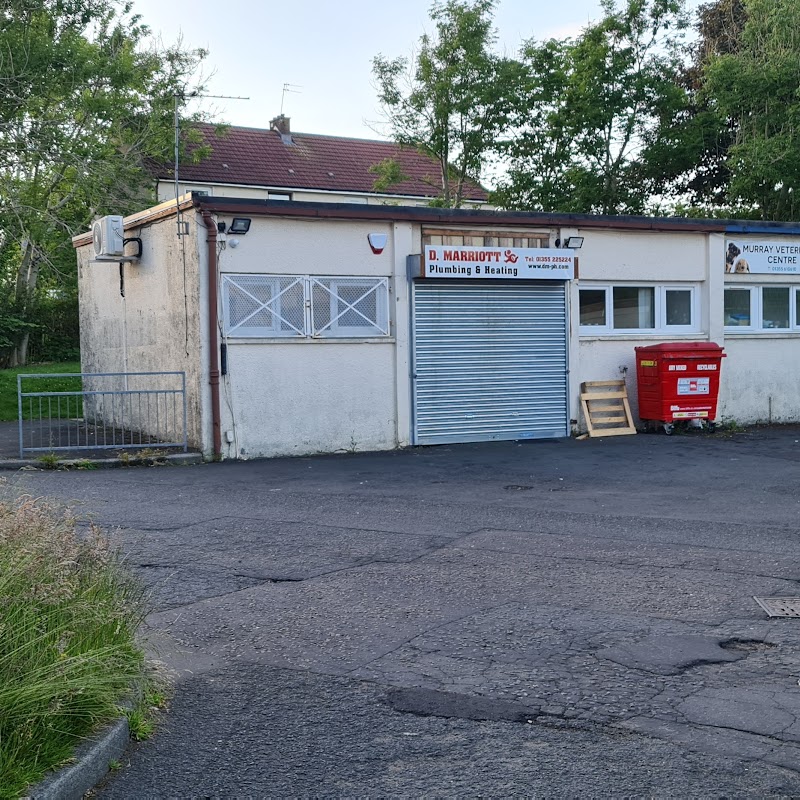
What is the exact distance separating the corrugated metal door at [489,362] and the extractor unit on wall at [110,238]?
5.01m

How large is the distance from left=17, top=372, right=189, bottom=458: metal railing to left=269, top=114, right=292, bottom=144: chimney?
27479mm

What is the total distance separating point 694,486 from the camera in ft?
38.8

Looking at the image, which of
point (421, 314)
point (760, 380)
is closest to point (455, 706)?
point (421, 314)

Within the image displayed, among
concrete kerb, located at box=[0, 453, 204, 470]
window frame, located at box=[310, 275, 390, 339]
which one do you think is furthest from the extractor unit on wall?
concrete kerb, located at box=[0, 453, 204, 470]

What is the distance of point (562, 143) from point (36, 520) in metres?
32.8

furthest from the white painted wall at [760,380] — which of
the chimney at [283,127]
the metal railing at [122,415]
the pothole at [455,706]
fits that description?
the chimney at [283,127]

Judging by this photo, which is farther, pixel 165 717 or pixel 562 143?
pixel 562 143

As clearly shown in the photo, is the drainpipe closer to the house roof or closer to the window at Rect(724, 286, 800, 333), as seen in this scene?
the house roof

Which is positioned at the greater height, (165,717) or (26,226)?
(26,226)

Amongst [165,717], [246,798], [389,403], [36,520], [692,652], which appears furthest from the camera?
[389,403]

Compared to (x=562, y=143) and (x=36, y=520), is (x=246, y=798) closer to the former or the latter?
(x=36, y=520)

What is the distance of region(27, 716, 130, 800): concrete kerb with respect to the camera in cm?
365

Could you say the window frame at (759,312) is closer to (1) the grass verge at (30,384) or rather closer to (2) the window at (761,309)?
(2) the window at (761,309)

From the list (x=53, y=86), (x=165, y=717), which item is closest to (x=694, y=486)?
(x=165, y=717)
